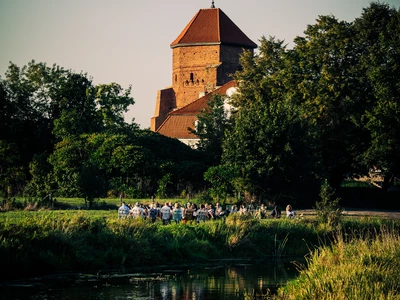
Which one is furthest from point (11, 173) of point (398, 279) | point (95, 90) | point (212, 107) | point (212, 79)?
point (212, 79)

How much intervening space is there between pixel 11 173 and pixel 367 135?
20005 mm

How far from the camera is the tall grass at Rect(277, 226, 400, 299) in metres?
17.1

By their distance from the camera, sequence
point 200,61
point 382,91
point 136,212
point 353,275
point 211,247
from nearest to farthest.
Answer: point 353,275, point 211,247, point 136,212, point 382,91, point 200,61

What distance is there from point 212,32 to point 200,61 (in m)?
3.33

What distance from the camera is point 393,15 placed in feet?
170

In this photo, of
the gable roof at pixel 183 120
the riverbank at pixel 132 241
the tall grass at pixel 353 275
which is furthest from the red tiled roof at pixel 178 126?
the tall grass at pixel 353 275

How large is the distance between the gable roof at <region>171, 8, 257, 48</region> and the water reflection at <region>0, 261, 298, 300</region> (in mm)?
63831

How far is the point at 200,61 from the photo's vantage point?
90.8 meters

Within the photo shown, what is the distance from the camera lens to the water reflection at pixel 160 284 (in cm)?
2197

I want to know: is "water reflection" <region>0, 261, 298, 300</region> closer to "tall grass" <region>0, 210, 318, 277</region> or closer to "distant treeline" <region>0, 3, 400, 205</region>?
"tall grass" <region>0, 210, 318, 277</region>

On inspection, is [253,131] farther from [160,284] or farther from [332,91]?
[160,284]

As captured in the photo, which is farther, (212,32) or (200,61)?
(212,32)

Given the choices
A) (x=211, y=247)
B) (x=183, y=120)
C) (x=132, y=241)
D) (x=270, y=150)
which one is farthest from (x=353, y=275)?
(x=183, y=120)

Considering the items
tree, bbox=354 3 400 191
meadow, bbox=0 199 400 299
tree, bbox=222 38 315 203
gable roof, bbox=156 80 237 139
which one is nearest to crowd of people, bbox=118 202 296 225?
meadow, bbox=0 199 400 299
